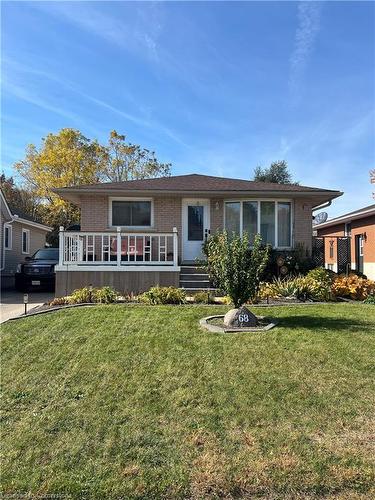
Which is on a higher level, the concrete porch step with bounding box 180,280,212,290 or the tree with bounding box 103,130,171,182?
the tree with bounding box 103,130,171,182

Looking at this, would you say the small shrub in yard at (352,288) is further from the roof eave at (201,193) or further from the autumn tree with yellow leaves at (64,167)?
the autumn tree with yellow leaves at (64,167)

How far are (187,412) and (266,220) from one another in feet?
37.2

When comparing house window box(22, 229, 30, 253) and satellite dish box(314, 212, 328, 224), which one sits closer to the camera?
satellite dish box(314, 212, 328, 224)

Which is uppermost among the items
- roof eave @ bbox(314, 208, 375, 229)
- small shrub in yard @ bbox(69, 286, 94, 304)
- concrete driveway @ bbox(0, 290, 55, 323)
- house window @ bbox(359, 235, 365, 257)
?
roof eave @ bbox(314, 208, 375, 229)

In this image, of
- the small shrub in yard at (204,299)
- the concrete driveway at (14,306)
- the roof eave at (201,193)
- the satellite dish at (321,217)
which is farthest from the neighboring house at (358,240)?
the concrete driveway at (14,306)

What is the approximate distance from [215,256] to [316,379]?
364 cm

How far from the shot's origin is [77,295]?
32.1 ft

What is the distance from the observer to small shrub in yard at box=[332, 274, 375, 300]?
1136 cm

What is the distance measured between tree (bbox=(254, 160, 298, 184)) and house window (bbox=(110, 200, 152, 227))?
19312 mm

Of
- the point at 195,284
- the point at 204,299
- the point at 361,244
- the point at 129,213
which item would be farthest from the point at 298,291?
the point at 361,244

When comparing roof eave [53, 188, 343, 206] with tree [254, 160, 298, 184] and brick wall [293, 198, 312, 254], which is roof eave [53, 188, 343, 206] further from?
tree [254, 160, 298, 184]

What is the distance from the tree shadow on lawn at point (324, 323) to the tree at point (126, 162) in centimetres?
3054

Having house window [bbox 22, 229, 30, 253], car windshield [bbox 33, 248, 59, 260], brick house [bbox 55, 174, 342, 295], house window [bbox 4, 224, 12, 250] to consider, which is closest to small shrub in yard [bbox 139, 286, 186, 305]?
brick house [bbox 55, 174, 342, 295]

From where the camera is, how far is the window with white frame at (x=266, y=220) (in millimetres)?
14914
